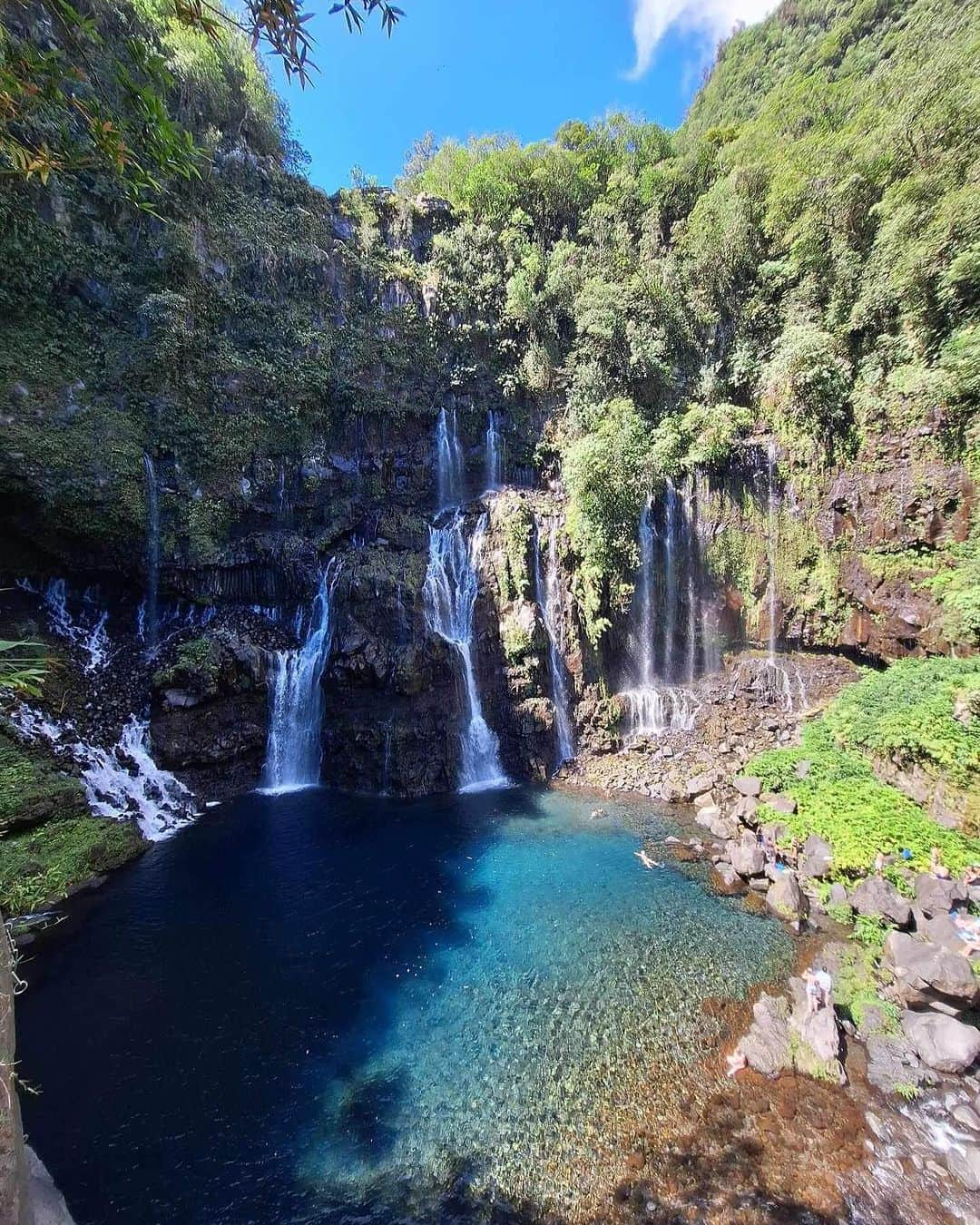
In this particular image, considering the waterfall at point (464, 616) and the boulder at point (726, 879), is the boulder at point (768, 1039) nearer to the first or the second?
the boulder at point (726, 879)

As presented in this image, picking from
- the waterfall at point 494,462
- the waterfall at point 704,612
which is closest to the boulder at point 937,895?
the waterfall at point 704,612

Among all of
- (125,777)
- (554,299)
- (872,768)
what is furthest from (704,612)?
(125,777)

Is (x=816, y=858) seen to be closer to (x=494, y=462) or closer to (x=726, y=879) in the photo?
(x=726, y=879)

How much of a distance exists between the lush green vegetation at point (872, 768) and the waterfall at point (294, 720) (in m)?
13.0

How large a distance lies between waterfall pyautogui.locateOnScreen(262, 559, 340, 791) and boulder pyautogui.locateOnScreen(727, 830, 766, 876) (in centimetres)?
1191

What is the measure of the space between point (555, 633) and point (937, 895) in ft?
37.0

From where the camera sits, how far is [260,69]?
81.1 ft

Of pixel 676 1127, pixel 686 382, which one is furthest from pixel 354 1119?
pixel 686 382

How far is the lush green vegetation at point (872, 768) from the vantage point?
1033cm

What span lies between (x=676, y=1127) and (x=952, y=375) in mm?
19714

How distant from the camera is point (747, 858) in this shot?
36.1ft

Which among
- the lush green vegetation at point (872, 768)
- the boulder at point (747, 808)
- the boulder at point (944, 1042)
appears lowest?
the boulder at point (944, 1042)

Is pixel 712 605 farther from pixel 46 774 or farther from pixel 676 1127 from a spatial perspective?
pixel 46 774

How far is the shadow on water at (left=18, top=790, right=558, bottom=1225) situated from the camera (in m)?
5.97
